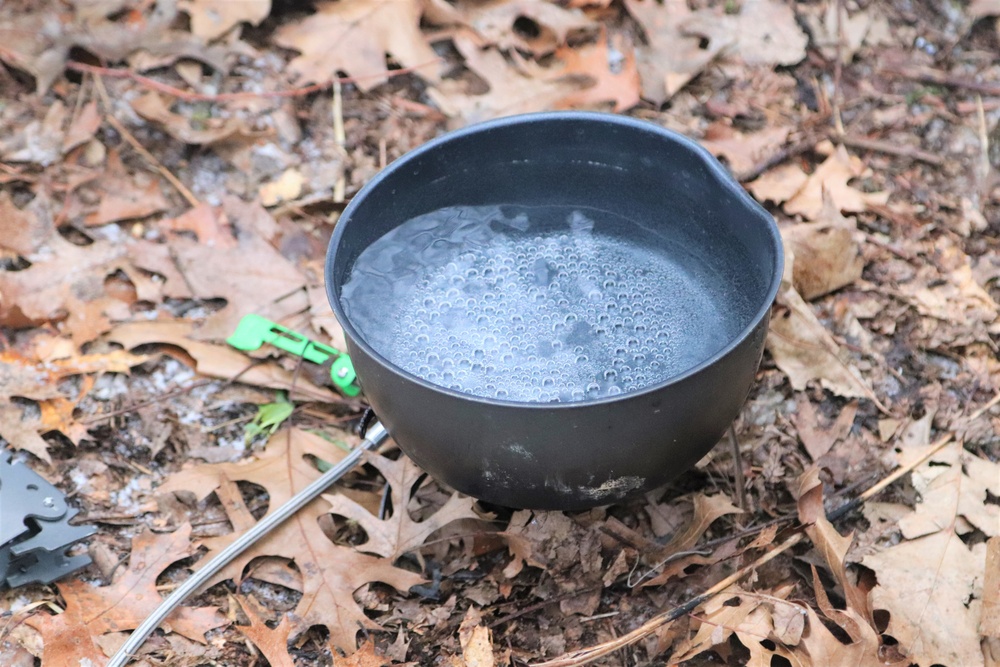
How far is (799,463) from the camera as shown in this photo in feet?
6.62

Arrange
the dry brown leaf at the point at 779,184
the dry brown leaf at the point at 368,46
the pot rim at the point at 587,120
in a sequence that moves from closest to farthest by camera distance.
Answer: the pot rim at the point at 587,120
the dry brown leaf at the point at 779,184
the dry brown leaf at the point at 368,46

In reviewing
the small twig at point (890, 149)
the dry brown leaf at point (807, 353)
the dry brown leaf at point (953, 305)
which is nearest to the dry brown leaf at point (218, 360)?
the dry brown leaf at point (807, 353)

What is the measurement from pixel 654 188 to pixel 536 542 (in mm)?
733

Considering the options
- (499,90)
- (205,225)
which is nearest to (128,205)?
(205,225)

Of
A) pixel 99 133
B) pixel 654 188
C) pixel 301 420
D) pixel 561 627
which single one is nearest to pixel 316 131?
pixel 99 133

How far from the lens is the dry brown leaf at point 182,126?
2.61 meters

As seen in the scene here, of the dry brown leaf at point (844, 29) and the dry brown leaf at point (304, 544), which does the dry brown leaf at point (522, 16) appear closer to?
the dry brown leaf at point (844, 29)

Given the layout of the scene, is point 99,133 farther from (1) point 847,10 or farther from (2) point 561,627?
(1) point 847,10

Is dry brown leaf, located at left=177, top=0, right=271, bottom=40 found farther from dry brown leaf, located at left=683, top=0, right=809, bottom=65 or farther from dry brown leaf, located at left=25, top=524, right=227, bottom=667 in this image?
dry brown leaf, located at left=25, top=524, right=227, bottom=667

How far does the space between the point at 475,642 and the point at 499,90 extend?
1.63m

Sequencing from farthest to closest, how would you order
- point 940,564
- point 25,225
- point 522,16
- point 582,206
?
1. point 522,16
2. point 25,225
3. point 582,206
4. point 940,564

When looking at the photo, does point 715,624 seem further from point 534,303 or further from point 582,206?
point 582,206

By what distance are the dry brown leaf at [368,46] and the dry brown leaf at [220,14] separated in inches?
4.6

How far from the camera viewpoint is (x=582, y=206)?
6.60 feet
